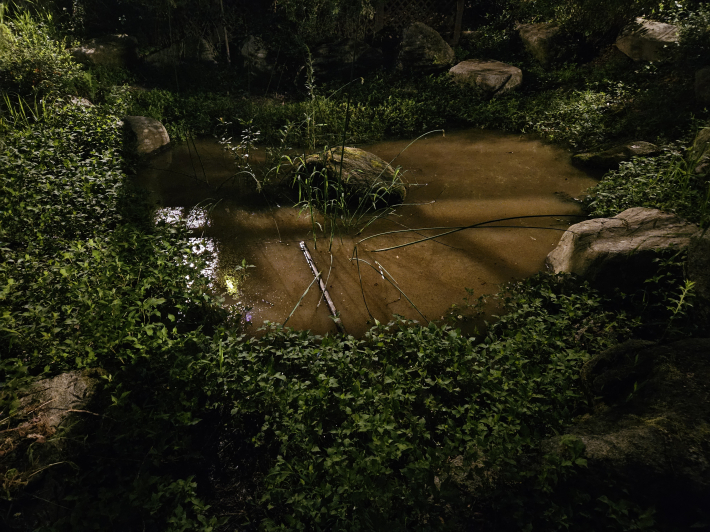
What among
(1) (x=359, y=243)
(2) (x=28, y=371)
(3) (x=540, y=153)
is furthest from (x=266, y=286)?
(3) (x=540, y=153)

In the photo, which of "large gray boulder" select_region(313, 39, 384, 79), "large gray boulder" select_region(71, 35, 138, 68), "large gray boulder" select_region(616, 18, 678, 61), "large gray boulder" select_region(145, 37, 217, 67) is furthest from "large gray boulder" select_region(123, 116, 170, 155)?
"large gray boulder" select_region(616, 18, 678, 61)

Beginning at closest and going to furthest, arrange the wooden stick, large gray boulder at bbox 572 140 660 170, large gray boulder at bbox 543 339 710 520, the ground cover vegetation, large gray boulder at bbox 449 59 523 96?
large gray boulder at bbox 543 339 710 520, the ground cover vegetation, the wooden stick, large gray boulder at bbox 572 140 660 170, large gray boulder at bbox 449 59 523 96

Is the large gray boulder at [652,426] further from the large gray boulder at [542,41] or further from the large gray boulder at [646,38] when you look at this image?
the large gray boulder at [542,41]

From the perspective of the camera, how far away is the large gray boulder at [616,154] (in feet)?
17.2

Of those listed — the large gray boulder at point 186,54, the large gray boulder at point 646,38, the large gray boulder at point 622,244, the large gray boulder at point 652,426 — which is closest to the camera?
the large gray boulder at point 652,426

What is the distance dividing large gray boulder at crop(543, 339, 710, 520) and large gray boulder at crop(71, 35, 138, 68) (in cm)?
1046

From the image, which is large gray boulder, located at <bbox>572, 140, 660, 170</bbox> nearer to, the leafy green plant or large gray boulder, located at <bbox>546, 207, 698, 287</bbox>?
the leafy green plant

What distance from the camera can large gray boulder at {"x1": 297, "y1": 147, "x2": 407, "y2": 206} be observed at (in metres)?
4.83

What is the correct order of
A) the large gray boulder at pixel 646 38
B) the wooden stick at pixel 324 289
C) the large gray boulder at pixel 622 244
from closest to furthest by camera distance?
the large gray boulder at pixel 622 244
the wooden stick at pixel 324 289
the large gray boulder at pixel 646 38

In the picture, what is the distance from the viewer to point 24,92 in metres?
5.74

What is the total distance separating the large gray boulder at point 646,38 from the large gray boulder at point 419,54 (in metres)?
3.52

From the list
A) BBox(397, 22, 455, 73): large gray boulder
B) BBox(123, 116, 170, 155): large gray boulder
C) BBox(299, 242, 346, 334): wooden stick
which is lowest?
BBox(299, 242, 346, 334): wooden stick

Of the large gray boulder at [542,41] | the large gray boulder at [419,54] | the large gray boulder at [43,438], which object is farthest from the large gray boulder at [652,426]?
the large gray boulder at [542,41]

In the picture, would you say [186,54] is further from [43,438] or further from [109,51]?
[43,438]
